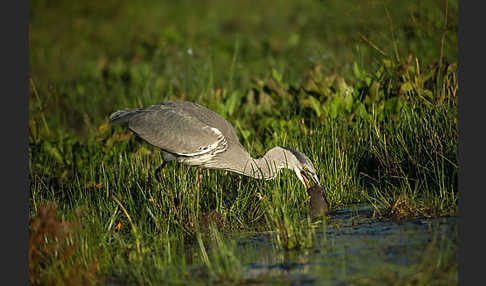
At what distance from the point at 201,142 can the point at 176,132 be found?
0.34 meters

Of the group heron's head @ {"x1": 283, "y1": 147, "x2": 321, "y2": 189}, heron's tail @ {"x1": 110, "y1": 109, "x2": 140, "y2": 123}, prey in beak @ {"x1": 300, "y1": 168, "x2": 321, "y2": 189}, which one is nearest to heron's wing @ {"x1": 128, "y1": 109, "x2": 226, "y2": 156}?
heron's tail @ {"x1": 110, "y1": 109, "x2": 140, "y2": 123}

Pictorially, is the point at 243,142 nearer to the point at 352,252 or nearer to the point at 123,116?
the point at 123,116

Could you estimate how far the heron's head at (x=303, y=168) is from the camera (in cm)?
638

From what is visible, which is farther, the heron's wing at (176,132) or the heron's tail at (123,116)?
the heron's tail at (123,116)

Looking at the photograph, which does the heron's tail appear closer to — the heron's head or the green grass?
the green grass

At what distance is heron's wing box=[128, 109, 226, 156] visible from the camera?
6.95 meters

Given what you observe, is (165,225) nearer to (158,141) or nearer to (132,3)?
(158,141)

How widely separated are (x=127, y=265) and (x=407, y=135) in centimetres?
348

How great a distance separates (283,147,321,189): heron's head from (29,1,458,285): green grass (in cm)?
11

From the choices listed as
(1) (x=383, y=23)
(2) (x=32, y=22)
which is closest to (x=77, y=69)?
(2) (x=32, y=22)

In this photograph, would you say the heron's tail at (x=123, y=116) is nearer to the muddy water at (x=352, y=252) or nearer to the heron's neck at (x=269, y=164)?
the heron's neck at (x=269, y=164)

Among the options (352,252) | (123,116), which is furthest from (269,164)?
(352,252)

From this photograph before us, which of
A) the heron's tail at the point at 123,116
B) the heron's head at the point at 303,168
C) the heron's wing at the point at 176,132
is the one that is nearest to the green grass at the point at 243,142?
the heron's head at the point at 303,168

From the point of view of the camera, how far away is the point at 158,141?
716 cm
